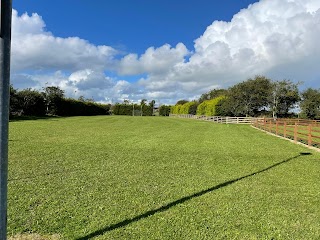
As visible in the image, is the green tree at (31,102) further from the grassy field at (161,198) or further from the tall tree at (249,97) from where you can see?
the grassy field at (161,198)

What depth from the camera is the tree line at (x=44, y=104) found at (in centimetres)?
4238

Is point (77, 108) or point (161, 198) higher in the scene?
point (77, 108)

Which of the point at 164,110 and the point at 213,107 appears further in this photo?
the point at 164,110

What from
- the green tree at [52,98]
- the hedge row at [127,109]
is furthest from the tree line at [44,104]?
the hedge row at [127,109]

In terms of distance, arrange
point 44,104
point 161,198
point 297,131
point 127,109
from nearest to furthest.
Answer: point 161,198, point 297,131, point 44,104, point 127,109

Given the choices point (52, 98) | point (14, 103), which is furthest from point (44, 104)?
point (14, 103)

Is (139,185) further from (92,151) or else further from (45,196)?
(92,151)

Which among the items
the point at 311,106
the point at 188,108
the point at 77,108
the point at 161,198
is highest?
the point at 311,106

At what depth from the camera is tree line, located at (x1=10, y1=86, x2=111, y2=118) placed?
42.4 metres

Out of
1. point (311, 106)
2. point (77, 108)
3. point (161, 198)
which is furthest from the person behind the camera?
point (77, 108)

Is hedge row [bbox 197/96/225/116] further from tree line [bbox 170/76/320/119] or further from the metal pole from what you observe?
the metal pole

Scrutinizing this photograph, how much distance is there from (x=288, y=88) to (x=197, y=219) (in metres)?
55.4

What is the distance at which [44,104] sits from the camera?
50750mm

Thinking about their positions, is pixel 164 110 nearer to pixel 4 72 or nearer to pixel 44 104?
pixel 44 104
